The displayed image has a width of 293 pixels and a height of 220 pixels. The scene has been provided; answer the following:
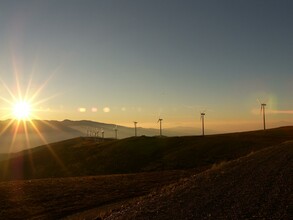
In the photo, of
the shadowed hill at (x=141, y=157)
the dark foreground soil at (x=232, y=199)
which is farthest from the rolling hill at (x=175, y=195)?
the shadowed hill at (x=141, y=157)

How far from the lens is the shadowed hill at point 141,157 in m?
94.8

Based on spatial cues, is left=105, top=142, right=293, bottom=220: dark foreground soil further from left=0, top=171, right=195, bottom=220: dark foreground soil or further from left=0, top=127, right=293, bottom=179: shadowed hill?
left=0, top=127, right=293, bottom=179: shadowed hill

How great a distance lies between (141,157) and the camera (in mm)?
108438

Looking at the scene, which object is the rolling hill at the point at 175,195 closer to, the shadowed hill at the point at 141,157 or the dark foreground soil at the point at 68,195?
the dark foreground soil at the point at 68,195

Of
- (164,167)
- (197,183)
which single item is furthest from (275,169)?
(164,167)

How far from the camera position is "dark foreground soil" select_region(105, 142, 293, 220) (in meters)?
22.3

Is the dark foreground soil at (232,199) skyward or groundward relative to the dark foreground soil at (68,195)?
skyward

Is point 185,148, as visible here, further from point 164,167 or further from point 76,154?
point 76,154

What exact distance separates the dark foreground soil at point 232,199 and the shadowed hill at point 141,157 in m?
46.1

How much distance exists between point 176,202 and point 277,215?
8531 millimetres

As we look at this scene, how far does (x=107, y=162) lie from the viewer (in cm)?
10925

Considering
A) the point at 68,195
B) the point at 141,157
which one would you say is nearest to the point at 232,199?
the point at 68,195

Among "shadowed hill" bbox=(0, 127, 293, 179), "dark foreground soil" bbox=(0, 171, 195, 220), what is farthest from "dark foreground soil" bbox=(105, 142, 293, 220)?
"shadowed hill" bbox=(0, 127, 293, 179)

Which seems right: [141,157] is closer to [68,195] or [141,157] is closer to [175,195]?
[68,195]
